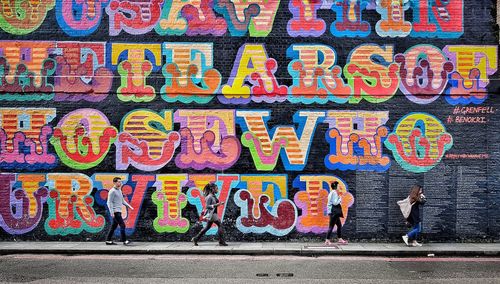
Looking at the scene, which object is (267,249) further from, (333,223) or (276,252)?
(333,223)

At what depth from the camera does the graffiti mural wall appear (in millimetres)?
14414

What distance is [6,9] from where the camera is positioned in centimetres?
1486

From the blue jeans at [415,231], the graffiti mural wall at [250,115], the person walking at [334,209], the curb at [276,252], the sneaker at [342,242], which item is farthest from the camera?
the graffiti mural wall at [250,115]

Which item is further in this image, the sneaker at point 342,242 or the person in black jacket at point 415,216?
the sneaker at point 342,242

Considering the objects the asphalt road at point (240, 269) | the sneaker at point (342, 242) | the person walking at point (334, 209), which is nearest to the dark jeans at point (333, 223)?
the person walking at point (334, 209)

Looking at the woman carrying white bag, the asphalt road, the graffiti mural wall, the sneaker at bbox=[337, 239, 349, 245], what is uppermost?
the graffiti mural wall

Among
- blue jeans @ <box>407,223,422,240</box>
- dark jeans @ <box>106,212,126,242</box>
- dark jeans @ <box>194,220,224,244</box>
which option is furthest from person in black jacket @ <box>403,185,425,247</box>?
dark jeans @ <box>106,212,126,242</box>

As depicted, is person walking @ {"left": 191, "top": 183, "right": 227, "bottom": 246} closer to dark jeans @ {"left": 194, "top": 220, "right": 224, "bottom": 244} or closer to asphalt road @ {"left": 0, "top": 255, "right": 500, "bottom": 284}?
dark jeans @ {"left": 194, "top": 220, "right": 224, "bottom": 244}

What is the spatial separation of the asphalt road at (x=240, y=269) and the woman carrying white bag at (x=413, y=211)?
1361 mm

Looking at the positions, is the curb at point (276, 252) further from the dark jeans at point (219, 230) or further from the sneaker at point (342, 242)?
the sneaker at point (342, 242)

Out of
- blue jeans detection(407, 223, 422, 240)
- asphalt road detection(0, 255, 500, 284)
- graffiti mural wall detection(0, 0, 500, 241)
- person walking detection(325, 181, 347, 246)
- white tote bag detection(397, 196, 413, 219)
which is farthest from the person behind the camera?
graffiti mural wall detection(0, 0, 500, 241)

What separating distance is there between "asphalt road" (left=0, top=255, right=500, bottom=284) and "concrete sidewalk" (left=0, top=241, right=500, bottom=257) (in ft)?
1.22

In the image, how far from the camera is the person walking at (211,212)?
13633mm

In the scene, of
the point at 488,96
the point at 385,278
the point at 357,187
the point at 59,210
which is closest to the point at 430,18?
the point at 488,96
